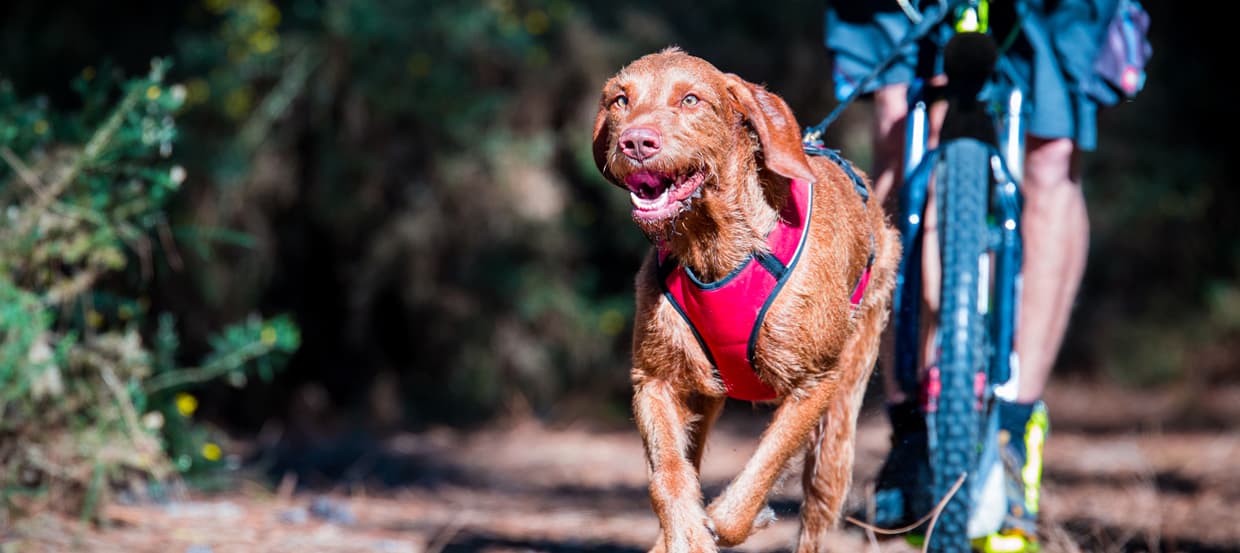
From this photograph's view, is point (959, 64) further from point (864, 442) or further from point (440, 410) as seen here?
point (440, 410)

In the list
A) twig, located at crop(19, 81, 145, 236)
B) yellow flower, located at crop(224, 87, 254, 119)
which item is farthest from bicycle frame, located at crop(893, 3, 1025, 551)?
yellow flower, located at crop(224, 87, 254, 119)

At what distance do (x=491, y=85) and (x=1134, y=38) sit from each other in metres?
5.19

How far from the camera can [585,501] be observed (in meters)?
5.64

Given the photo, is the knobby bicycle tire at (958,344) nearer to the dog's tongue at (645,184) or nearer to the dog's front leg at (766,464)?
the dog's front leg at (766,464)

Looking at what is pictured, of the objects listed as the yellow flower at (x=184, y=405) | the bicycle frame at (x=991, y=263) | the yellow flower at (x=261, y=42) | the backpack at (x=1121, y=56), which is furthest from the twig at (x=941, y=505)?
the yellow flower at (x=261, y=42)

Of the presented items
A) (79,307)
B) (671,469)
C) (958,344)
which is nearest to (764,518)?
(671,469)

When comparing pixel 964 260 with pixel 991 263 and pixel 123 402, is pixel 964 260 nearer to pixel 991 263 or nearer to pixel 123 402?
pixel 991 263

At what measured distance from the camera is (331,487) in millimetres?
5766

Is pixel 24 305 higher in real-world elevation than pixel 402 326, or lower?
lower

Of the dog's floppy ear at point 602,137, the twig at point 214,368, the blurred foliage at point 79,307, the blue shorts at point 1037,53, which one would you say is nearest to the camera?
the dog's floppy ear at point 602,137

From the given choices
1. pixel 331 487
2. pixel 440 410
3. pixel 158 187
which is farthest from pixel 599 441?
pixel 158 187

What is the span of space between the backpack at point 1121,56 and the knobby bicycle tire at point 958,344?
0.71m

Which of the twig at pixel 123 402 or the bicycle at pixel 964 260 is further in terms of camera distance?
the twig at pixel 123 402

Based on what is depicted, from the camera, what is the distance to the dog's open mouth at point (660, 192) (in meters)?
2.47
